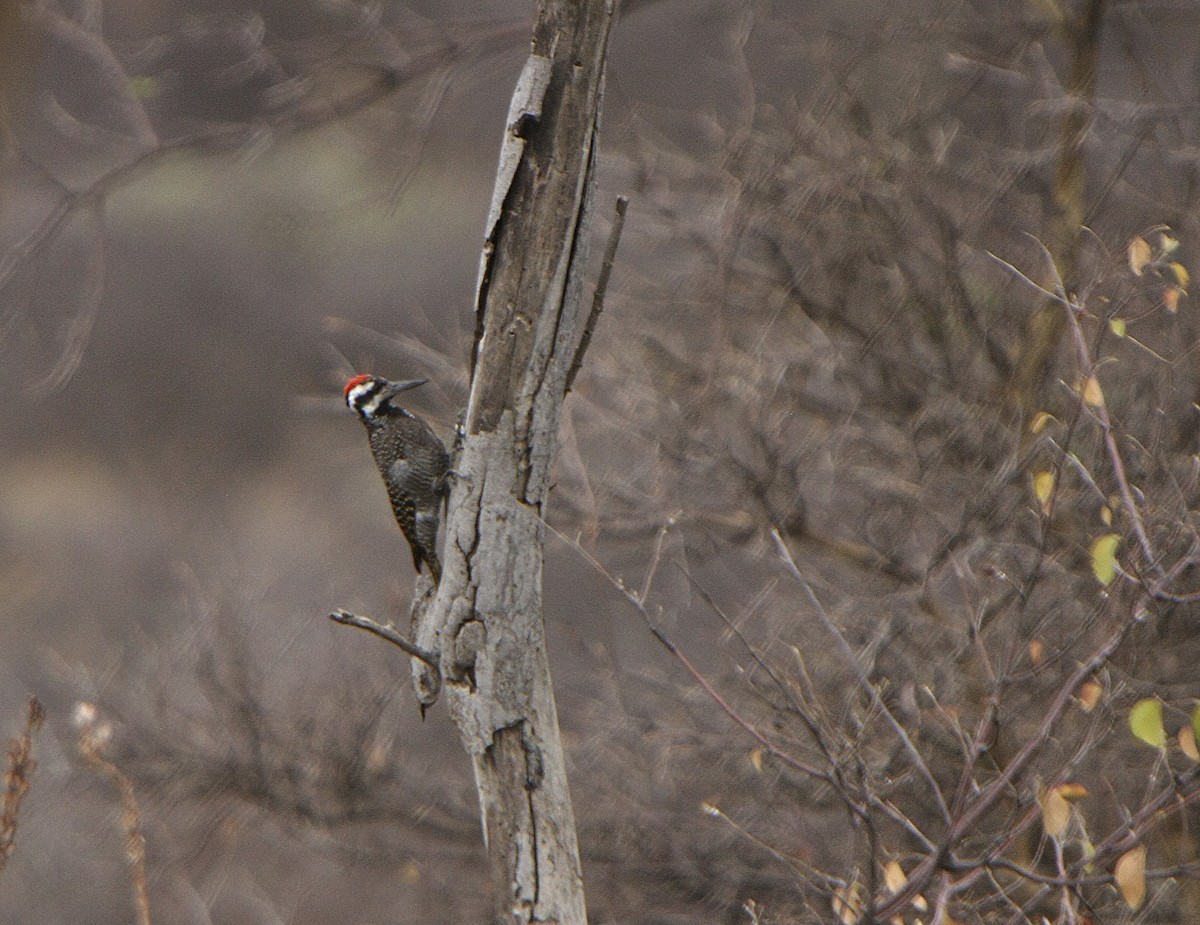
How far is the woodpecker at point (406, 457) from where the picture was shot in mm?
4586

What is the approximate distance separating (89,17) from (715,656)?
419 centimetres

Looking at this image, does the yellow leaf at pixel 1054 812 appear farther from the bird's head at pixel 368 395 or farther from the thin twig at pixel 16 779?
the bird's head at pixel 368 395

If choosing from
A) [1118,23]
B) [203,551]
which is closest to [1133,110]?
[1118,23]

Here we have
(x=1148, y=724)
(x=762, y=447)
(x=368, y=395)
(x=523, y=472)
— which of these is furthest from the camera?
(x=762, y=447)

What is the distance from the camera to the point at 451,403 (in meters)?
6.39

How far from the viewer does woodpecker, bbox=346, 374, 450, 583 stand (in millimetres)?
4586

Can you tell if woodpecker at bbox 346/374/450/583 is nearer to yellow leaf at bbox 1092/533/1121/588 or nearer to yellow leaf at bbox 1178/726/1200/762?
yellow leaf at bbox 1092/533/1121/588

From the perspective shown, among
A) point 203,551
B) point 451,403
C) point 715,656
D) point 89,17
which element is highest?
point 89,17

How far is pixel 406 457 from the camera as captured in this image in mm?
4992

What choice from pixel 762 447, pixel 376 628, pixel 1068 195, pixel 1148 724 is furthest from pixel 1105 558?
pixel 1068 195

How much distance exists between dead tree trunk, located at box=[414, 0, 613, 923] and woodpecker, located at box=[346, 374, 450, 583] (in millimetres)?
1242

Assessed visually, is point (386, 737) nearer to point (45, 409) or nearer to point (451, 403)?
point (451, 403)

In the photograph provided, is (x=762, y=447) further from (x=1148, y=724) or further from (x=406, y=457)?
(x=1148, y=724)

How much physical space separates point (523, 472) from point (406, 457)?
1.99 meters
